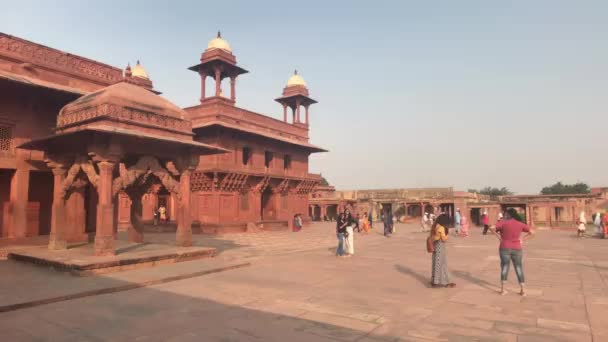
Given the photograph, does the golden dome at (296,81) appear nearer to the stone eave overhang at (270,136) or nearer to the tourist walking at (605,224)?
the stone eave overhang at (270,136)

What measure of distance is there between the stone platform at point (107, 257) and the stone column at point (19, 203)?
126cm

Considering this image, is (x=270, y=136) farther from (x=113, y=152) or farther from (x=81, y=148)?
(x=113, y=152)

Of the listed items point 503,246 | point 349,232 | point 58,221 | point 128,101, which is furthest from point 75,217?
point 503,246

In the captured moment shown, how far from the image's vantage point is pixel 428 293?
7.07 m

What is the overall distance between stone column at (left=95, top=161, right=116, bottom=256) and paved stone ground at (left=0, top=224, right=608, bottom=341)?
1.27 metres

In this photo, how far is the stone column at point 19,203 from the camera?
39.6 ft

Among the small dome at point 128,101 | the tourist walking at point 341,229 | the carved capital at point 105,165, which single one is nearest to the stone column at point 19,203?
the small dome at point 128,101

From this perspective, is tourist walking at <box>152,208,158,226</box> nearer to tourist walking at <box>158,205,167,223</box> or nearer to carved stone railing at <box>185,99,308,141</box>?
tourist walking at <box>158,205,167,223</box>

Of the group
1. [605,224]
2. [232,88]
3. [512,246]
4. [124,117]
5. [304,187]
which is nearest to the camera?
[512,246]

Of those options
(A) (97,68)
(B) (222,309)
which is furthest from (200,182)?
(B) (222,309)

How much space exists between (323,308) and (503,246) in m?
3.38

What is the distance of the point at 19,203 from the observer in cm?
1216

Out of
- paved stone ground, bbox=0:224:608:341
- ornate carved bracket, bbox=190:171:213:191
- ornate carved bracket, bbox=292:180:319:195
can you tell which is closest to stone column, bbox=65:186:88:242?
paved stone ground, bbox=0:224:608:341

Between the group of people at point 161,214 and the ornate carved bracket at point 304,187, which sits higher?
the ornate carved bracket at point 304,187
